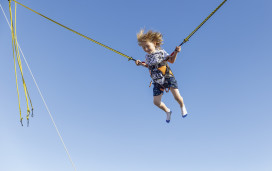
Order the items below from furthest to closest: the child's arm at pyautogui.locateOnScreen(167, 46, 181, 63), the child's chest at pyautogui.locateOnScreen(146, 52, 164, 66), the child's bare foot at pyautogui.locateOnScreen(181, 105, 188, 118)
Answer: the child's bare foot at pyautogui.locateOnScreen(181, 105, 188, 118), the child's chest at pyautogui.locateOnScreen(146, 52, 164, 66), the child's arm at pyautogui.locateOnScreen(167, 46, 181, 63)

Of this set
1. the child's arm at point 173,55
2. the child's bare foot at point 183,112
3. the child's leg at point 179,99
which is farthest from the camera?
the child's bare foot at point 183,112

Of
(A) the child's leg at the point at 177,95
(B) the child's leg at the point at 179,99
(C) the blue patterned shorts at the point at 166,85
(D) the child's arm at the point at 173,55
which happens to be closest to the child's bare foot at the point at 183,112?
(B) the child's leg at the point at 179,99

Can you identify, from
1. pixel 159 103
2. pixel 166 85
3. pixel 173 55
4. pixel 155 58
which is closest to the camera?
pixel 173 55

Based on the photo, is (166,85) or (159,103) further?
(159,103)

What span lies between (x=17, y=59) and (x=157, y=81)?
3458mm

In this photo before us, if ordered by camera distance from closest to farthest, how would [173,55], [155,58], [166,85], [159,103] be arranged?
[173,55] → [155,58] → [166,85] → [159,103]

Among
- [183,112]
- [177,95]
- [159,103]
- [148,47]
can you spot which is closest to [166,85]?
[177,95]

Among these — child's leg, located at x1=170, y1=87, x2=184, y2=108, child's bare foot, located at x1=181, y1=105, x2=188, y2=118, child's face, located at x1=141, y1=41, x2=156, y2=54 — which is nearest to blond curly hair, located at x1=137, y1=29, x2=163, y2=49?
child's face, located at x1=141, y1=41, x2=156, y2=54

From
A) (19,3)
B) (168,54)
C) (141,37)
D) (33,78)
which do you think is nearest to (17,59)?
(33,78)

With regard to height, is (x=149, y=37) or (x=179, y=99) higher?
(x=149, y=37)

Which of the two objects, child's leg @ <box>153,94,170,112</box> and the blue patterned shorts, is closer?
the blue patterned shorts

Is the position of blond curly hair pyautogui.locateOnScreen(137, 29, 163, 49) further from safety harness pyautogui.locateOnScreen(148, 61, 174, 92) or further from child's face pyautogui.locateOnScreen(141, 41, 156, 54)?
safety harness pyautogui.locateOnScreen(148, 61, 174, 92)

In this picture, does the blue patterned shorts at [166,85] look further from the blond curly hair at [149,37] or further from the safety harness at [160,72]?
the blond curly hair at [149,37]

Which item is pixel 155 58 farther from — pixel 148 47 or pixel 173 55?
pixel 173 55
